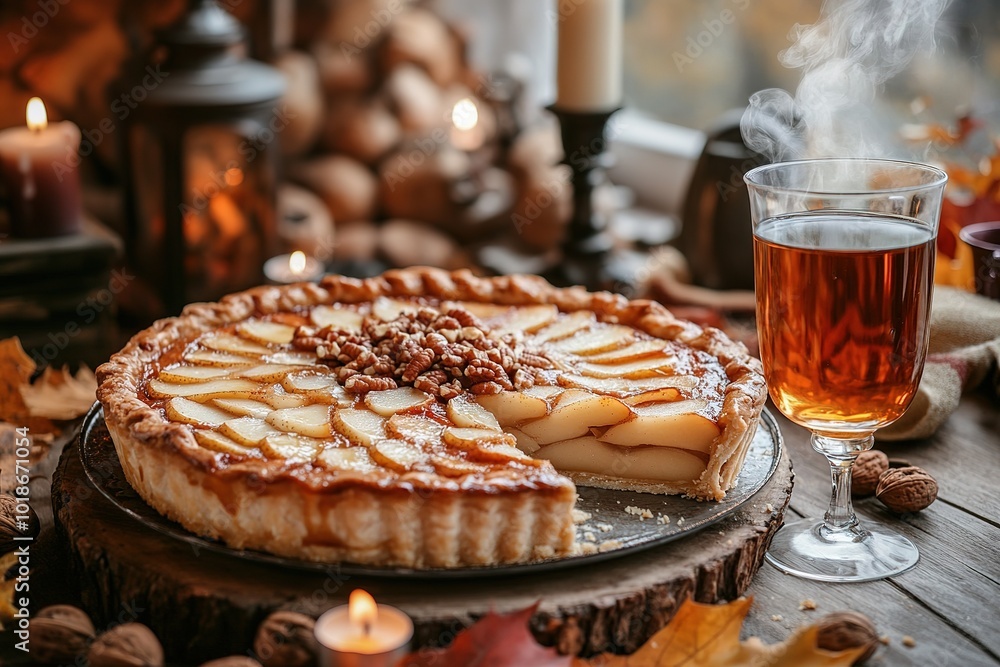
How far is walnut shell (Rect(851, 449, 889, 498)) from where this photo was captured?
8.85 ft

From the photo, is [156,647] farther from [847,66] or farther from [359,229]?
[359,229]

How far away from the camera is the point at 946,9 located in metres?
4.52

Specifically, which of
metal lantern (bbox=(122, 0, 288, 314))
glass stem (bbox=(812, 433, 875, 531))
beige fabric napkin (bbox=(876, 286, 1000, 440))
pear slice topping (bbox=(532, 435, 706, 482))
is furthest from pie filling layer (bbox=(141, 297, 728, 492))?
metal lantern (bbox=(122, 0, 288, 314))

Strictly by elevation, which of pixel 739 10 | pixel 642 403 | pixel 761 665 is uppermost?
pixel 739 10

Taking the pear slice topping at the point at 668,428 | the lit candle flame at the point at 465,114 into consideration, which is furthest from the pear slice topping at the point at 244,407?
the lit candle flame at the point at 465,114

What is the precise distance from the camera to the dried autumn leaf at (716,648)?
1917mm

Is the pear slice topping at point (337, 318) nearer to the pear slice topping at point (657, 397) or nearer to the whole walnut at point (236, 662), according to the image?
the pear slice topping at point (657, 397)

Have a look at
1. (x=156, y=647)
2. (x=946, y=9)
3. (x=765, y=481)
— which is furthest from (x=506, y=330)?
(x=946, y=9)

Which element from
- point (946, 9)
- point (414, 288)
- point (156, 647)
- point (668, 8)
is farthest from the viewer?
point (668, 8)

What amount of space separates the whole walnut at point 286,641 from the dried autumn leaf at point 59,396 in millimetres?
1346

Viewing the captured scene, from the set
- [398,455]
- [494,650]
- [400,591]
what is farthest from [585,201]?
[494,650]

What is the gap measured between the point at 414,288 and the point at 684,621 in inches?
62.8

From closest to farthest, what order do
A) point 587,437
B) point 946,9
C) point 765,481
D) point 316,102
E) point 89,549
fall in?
point 89,549 < point 765,481 < point 587,437 < point 946,9 < point 316,102

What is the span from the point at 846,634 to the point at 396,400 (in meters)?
1.12
